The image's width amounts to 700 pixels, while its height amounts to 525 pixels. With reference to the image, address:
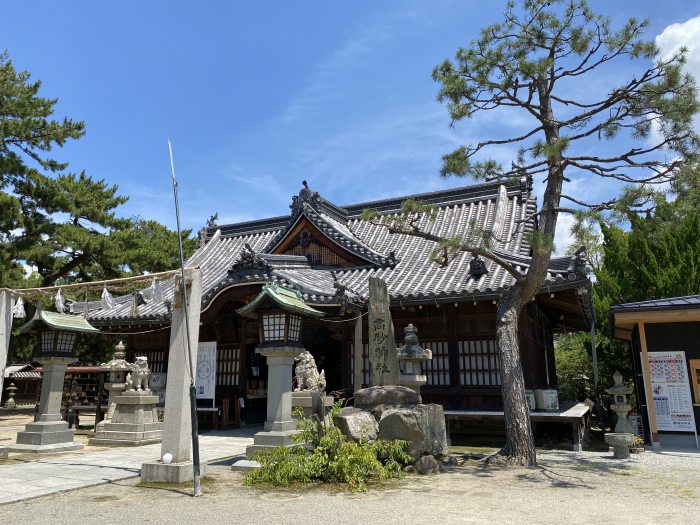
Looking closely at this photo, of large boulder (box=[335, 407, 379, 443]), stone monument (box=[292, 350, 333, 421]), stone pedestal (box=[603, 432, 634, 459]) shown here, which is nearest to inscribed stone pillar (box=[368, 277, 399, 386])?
stone monument (box=[292, 350, 333, 421])

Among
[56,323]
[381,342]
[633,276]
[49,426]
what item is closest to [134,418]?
[49,426]

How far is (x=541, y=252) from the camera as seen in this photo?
9.05m

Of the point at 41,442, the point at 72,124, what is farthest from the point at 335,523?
the point at 72,124

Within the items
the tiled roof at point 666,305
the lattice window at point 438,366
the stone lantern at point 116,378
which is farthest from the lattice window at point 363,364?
the tiled roof at point 666,305

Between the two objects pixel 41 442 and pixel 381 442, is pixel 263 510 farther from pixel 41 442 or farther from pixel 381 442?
pixel 41 442

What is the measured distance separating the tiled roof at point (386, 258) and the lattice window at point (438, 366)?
1724mm

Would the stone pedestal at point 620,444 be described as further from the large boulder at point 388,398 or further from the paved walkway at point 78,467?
the paved walkway at point 78,467

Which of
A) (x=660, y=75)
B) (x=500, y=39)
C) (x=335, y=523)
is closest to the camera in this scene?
(x=335, y=523)

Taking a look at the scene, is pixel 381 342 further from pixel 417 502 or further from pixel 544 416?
pixel 417 502

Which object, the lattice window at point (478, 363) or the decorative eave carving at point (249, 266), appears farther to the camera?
the decorative eave carving at point (249, 266)

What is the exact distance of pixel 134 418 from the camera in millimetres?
13391

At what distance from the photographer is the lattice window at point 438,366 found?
14.1 m

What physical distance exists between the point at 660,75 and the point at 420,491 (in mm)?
8545

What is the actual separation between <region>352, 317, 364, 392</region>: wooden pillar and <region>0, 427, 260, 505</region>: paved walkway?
3.42 meters
